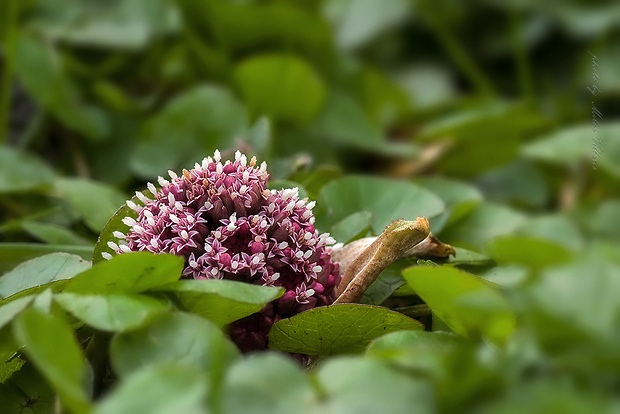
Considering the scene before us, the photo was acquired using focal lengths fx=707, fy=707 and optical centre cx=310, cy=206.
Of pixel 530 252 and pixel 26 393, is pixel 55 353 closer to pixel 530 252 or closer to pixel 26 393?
pixel 26 393

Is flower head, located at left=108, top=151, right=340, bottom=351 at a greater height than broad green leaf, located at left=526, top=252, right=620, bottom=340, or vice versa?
broad green leaf, located at left=526, top=252, right=620, bottom=340

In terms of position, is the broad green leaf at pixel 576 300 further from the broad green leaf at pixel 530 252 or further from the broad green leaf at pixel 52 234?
the broad green leaf at pixel 52 234

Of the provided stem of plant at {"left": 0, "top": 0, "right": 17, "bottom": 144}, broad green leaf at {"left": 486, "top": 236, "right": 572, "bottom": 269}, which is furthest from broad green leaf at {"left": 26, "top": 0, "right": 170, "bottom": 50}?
broad green leaf at {"left": 486, "top": 236, "right": 572, "bottom": 269}

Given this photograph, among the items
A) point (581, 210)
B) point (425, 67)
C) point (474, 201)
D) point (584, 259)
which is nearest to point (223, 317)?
point (584, 259)

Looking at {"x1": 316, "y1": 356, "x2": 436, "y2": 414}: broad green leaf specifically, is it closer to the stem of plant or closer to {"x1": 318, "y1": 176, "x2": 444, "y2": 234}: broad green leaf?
{"x1": 318, "y1": 176, "x2": 444, "y2": 234}: broad green leaf

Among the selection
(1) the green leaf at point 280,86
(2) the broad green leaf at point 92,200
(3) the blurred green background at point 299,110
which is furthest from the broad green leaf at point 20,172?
(1) the green leaf at point 280,86

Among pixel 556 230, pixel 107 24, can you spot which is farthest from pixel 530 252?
pixel 107 24
